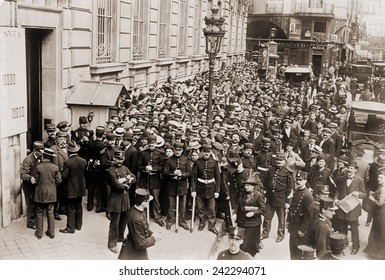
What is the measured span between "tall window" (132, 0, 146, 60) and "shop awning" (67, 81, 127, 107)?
536 centimetres

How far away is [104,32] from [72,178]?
6.90m

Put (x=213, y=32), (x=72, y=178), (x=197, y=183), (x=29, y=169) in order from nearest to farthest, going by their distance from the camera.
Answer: (x=29, y=169) < (x=72, y=178) < (x=197, y=183) < (x=213, y=32)

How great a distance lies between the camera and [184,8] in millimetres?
22406

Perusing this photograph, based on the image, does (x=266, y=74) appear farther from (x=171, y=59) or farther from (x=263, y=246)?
(x=263, y=246)

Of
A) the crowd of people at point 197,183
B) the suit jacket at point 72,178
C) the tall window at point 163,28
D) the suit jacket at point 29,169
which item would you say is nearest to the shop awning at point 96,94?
the crowd of people at point 197,183

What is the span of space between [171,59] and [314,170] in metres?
11.8

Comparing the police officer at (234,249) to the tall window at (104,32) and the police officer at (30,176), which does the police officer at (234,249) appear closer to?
the police officer at (30,176)

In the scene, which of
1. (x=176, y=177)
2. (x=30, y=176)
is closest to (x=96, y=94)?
(x=176, y=177)

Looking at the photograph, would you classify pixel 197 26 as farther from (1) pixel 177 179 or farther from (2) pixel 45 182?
(2) pixel 45 182

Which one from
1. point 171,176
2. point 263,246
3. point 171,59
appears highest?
point 171,59

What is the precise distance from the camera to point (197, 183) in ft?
30.3

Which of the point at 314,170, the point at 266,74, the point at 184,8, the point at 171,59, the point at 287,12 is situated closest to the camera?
the point at 314,170

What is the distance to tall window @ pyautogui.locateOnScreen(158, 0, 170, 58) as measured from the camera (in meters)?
19.6
